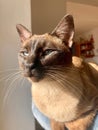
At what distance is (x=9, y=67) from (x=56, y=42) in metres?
0.54

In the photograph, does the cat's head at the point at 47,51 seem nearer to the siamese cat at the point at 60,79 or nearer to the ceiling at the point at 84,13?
the siamese cat at the point at 60,79

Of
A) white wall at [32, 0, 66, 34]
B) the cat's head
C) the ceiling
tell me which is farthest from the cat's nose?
the ceiling

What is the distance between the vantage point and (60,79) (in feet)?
2.83

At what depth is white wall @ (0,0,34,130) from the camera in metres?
1.37

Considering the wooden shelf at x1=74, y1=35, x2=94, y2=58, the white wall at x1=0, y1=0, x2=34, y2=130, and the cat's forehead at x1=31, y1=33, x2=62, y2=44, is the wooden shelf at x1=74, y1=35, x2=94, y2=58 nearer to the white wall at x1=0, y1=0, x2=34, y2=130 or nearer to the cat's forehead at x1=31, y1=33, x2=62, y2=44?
the white wall at x1=0, y1=0, x2=34, y2=130

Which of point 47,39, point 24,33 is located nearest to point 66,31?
point 47,39

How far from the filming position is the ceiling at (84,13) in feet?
9.49

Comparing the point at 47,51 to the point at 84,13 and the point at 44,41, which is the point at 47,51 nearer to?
the point at 44,41

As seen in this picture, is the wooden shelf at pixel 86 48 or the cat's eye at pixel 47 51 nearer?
the cat's eye at pixel 47 51

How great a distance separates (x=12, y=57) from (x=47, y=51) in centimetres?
55

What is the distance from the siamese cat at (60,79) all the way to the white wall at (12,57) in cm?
42

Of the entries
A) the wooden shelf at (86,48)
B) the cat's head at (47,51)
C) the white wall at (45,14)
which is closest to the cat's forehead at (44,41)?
the cat's head at (47,51)

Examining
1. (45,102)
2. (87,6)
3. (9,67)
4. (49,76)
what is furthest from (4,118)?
(87,6)

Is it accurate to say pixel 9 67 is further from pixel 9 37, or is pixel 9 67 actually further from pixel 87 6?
pixel 87 6
